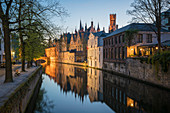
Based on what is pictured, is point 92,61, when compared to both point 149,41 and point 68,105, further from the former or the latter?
point 68,105

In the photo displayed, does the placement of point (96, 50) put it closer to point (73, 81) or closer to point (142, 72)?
point (73, 81)

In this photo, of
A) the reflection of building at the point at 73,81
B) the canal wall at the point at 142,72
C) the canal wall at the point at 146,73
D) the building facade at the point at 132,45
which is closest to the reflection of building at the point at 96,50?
the building facade at the point at 132,45

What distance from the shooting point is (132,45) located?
30297 millimetres

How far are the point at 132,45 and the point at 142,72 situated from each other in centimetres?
971

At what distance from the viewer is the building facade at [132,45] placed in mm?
27334

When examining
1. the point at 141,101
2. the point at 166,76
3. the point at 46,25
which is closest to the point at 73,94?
the point at 141,101

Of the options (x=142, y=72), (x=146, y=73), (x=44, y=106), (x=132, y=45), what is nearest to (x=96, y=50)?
(x=132, y=45)

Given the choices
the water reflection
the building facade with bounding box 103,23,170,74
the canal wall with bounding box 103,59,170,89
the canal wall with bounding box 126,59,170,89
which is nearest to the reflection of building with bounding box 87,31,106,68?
the building facade with bounding box 103,23,170,74

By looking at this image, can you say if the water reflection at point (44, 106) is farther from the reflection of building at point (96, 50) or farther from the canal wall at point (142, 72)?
the reflection of building at point (96, 50)

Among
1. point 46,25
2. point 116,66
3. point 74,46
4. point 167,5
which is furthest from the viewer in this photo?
point 74,46

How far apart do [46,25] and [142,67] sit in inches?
642

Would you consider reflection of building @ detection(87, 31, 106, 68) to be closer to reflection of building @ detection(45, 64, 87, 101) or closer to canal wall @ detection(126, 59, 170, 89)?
reflection of building @ detection(45, 64, 87, 101)

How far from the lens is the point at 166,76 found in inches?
645

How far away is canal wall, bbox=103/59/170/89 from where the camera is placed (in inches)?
665
